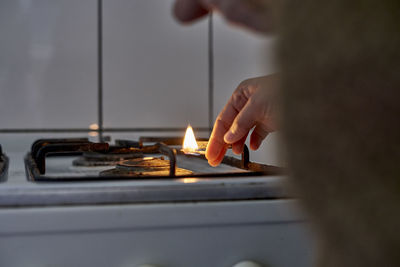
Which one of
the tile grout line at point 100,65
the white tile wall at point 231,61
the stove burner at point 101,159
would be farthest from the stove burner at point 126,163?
the white tile wall at point 231,61

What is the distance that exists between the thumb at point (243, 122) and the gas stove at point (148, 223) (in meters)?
0.14

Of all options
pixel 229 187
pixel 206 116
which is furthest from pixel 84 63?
pixel 229 187

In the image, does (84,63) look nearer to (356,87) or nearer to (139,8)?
(139,8)

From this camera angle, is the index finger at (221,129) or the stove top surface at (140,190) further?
the index finger at (221,129)

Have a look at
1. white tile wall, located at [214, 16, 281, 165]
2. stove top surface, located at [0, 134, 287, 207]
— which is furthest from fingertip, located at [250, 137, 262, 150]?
white tile wall, located at [214, 16, 281, 165]

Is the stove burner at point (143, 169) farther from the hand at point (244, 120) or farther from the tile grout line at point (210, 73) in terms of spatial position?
the tile grout line at point (210, 73)

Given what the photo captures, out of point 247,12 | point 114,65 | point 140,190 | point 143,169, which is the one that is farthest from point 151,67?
point 247,12

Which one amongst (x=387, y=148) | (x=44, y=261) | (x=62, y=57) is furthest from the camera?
(x=62, y=57)

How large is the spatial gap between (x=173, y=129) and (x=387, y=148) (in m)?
0.95

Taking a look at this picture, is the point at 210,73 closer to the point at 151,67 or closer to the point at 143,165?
the point at 151,67

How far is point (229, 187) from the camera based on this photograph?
1.56ft

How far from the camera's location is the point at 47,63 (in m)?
0.99

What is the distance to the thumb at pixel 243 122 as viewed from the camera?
0.64 meters

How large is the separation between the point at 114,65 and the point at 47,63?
16 centimetres
